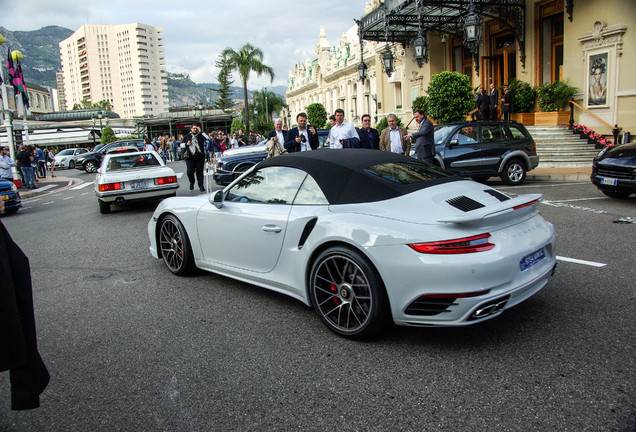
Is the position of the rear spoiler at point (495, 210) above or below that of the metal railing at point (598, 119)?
below

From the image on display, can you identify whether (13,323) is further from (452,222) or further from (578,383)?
(578,383)

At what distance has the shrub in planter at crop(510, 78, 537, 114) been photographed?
806 inches

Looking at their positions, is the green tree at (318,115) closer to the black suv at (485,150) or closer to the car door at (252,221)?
the black suv at (485,150)

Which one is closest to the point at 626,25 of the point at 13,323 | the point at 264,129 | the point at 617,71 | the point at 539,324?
the point at 617,71

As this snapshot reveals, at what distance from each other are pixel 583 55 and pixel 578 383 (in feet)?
63.6

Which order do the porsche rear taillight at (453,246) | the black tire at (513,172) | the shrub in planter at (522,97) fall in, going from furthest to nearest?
1. the shrub in planter at (522,97)
2. the black tire at (513,172)
3. the porsche rear taillight at (453,246)

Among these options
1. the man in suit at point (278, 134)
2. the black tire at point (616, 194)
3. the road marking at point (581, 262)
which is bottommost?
the road marking at point (581, 262)

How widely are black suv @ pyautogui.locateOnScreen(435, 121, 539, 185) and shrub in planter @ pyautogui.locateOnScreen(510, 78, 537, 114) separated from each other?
869 centimetres

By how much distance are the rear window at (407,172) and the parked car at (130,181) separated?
806 cm

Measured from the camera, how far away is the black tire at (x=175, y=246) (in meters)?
5.39

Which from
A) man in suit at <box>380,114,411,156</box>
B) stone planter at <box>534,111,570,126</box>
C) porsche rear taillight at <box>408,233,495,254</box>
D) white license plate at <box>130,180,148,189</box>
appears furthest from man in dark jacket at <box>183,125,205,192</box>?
stone planter at <box>534,111,570,126</box>

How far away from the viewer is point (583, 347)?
3381 mm

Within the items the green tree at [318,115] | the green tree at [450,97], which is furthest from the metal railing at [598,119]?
the green tree at [318,115]

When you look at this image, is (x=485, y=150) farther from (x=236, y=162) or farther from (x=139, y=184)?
(x=139, y=184)
